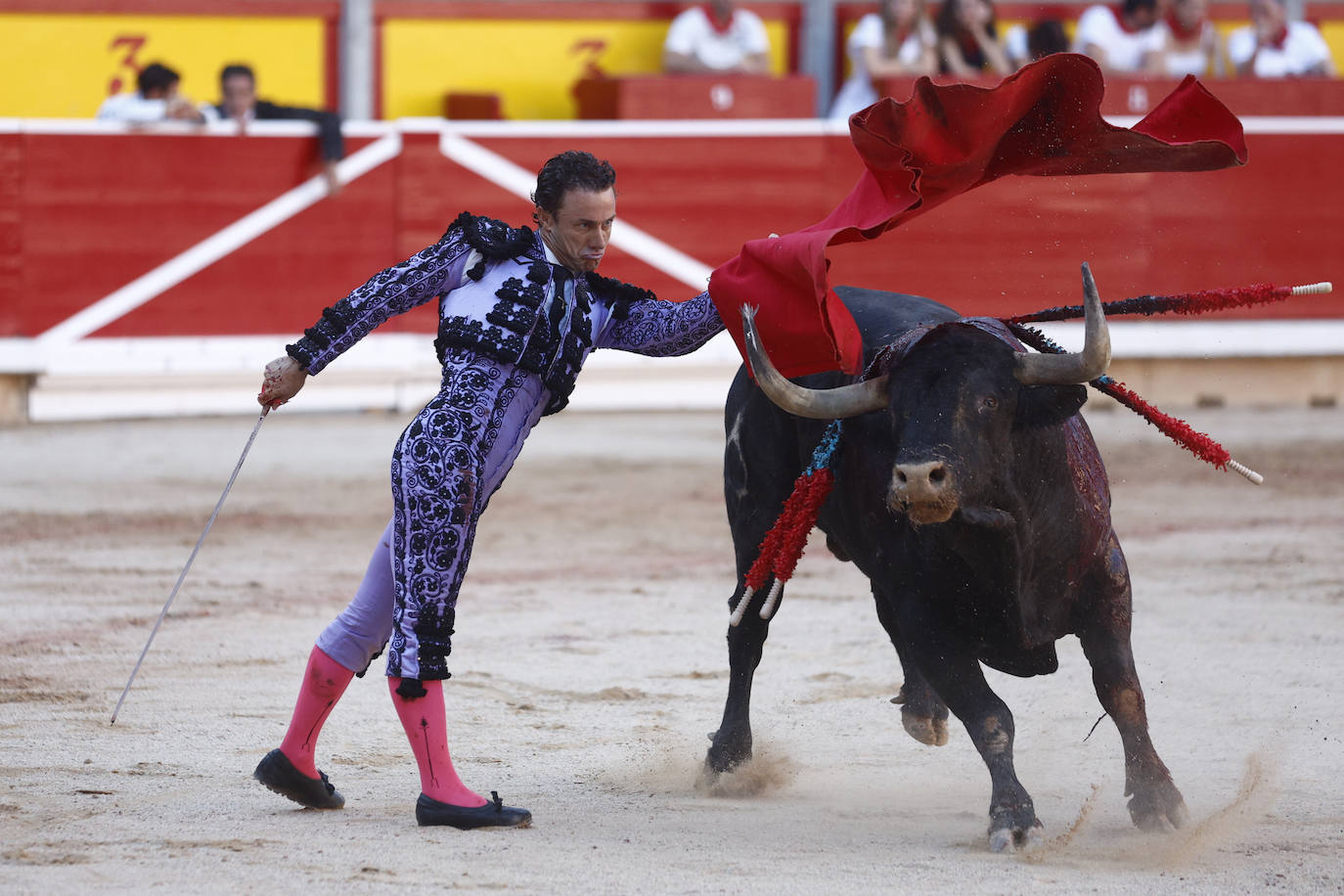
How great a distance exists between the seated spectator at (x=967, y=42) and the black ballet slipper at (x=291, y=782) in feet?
23.3

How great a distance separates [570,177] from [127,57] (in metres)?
7.26

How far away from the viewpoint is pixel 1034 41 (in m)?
10.2

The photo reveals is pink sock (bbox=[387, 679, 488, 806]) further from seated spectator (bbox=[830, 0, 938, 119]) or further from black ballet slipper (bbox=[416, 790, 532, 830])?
seated spectator (bbox=[830, 0, 938, 119])

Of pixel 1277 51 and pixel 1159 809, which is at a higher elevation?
pixel 1277 51

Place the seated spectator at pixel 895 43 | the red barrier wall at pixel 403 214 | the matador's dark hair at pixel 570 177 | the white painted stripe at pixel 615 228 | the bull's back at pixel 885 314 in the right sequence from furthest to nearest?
the seated spectator at pixel 895 43, the white painted stripe at pixel 615 228, the red barrier wall at pixel 403 214, the bull's back at pixel 885 314, the matador's dark hair at pixel 570 177

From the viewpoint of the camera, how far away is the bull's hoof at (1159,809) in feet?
11.4

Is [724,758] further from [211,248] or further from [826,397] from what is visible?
[211,248]

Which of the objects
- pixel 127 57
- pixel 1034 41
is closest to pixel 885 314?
pixel 1034 41

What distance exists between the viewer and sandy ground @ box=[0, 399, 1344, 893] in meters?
3.23

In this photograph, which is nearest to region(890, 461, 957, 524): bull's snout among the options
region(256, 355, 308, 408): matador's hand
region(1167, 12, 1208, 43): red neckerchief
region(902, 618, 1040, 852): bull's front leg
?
region(902, 618, 1040, 852): bull's front leg

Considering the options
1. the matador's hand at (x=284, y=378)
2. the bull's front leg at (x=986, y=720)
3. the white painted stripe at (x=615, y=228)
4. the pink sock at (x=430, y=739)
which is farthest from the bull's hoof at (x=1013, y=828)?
the white painted stripe at (x=615, y=228)

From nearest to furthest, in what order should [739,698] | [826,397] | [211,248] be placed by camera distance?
[826,397]
[739,698]
[211,248]

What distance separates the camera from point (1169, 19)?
35.3ft

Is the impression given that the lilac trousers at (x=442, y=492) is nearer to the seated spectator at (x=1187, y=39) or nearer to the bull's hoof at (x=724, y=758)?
the bull's hoof at (x=724, y=758)
